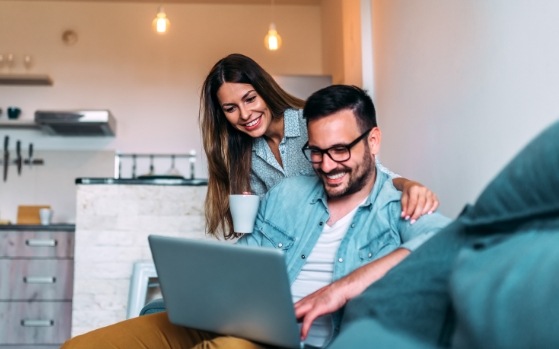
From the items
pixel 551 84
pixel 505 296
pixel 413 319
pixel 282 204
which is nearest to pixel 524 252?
pixel 505 296

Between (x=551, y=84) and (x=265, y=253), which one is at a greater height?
(x=551, y=84)

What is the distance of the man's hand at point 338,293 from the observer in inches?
49.0

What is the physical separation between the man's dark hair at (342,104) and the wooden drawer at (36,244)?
10.4ft

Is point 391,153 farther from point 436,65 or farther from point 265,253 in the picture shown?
point 265,253

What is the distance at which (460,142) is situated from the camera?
→ 2064 mm

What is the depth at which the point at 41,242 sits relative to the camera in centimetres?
441

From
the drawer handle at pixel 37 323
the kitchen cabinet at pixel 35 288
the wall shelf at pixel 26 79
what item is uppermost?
the wall shelf at pixel 26 79

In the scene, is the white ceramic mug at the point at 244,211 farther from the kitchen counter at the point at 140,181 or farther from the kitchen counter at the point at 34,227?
the kitchen counter at the point at 34,227

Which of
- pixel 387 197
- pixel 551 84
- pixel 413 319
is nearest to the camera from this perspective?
pixel 413 319

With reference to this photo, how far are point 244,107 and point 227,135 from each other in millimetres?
170

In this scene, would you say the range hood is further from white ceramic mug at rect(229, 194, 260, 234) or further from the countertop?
white ceramic mug at rect(229, 194, 260, 234)

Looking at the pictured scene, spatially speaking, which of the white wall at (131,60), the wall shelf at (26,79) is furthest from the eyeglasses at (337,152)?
the wall shelf at (26,79)

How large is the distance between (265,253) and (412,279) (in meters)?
0.33

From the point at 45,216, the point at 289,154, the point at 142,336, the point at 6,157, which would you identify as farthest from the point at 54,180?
the point at 142,336
